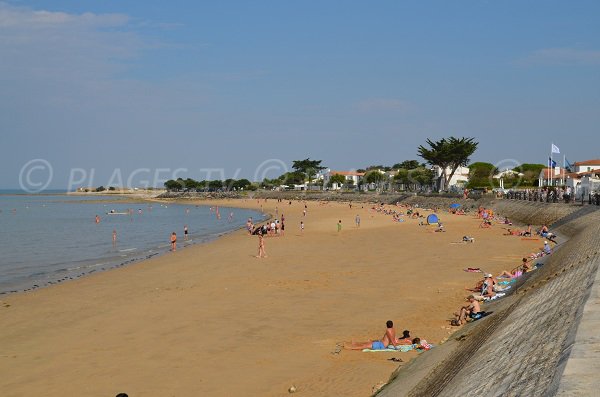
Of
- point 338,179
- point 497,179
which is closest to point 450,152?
point 497,179

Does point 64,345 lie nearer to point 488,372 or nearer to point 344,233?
point 488,372

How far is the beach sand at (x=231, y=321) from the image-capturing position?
11023 mm

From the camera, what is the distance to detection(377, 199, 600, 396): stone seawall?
21.5 feet

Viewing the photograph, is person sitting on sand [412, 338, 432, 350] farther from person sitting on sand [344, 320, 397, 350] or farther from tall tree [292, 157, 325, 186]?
tall tree [292, 157, 325, 186]

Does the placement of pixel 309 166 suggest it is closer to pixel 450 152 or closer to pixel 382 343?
pixel 450 152

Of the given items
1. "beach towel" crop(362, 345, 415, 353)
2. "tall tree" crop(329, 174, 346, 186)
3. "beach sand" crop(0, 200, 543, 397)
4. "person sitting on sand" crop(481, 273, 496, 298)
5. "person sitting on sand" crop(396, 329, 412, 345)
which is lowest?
"beach sand" crop(0, 200, 543, 397)

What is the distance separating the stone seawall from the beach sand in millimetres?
1029

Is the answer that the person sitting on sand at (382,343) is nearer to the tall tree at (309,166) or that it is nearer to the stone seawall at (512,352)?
the stone seawall at (512,352)

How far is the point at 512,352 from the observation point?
8.07 m

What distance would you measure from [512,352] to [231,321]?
9106 mm

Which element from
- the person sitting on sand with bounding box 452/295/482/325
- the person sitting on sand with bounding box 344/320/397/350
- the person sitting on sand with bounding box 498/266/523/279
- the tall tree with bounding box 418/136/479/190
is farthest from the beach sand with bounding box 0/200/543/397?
the tall tree with bounding box 418/136/479/190

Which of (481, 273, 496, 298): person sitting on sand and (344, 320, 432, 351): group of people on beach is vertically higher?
(481, 273, 496, 298): person sitting on sand

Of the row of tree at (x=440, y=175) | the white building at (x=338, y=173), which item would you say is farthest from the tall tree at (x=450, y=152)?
the white building at (x=338, y=173)

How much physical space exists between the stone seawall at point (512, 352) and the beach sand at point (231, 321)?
3.38 feet
